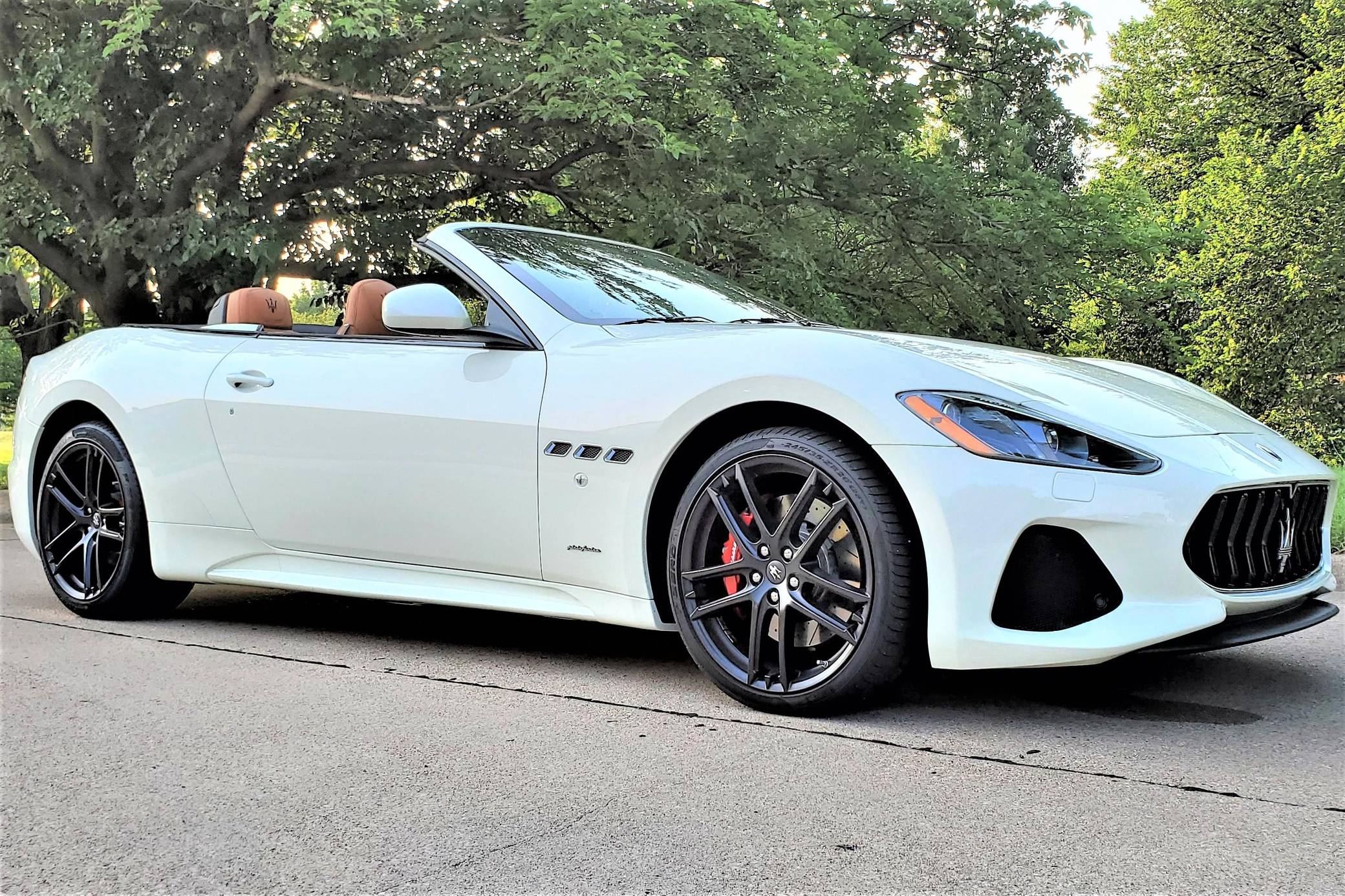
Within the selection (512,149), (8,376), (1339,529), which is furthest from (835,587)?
(8,376)

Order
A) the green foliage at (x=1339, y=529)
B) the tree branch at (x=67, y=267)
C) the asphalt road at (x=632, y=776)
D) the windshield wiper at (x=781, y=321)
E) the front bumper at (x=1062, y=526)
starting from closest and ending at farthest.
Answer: the asphalt road at (x=632, y=776), the front bumper at (x=1062, y=526), the windshield wiper at (x=781, y=321), the green foliage at (x=1339, y=529), the tree branch at (x=67, y=267)

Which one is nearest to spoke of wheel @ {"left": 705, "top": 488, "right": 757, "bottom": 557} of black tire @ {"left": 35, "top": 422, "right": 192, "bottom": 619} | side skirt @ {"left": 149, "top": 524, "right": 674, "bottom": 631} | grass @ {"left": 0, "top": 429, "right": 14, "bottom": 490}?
side skirt @ {"left": 149, "top": 524, "right": 674, "bottom": 631}

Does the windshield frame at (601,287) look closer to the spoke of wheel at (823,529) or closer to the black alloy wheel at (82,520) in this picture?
the spoke of wheel at (823,529)

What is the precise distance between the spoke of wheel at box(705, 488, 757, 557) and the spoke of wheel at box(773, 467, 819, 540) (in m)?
0.10

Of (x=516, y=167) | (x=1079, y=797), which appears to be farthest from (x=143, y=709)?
(x=516, y=167)

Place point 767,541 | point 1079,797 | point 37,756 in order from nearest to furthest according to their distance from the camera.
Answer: point 1079,797, point 37,756, point 767,541

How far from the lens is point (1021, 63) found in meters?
18.9

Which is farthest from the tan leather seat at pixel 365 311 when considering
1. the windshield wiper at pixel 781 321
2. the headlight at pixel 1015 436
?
the headlight at pixel 1015 436

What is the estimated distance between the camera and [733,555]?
384 cm

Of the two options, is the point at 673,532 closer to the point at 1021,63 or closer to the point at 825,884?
the point at 825,884

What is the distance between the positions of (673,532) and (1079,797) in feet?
4.59

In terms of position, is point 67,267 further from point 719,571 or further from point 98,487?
point 719,571

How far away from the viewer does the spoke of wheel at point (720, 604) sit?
3750 mm

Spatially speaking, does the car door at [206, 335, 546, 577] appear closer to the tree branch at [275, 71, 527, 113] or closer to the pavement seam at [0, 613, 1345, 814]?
the pavement seam at [0, 613, 1345, 814]
